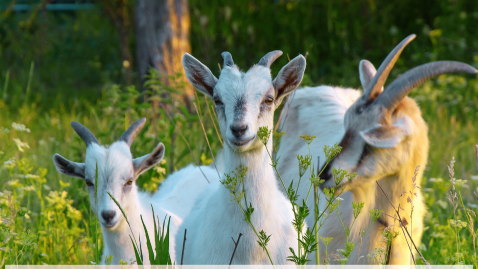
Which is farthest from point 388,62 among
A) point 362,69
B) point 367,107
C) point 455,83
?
point 455,83

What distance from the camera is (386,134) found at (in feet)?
11.3

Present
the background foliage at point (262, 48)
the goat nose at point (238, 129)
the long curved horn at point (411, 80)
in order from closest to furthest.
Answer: the goat nose at point (238, 129), the long curved horn at point (411, 80), the background foliage at point (262, 48)

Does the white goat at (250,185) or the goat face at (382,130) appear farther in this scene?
the goat face at (382,130)

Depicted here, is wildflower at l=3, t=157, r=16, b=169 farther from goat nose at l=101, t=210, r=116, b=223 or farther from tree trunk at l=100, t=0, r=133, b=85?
tree trunk at l=100, t=0, r=133, b=85

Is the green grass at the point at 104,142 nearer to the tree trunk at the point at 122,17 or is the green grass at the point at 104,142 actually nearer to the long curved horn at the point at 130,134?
the long curved horn at the point at 130,134

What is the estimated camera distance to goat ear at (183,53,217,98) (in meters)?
3.00

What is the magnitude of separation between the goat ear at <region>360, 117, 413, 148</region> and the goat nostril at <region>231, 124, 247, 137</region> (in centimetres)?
107

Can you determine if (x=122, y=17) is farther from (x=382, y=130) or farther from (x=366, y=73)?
(x=382, y=130)

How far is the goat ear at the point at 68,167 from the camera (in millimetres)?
3488

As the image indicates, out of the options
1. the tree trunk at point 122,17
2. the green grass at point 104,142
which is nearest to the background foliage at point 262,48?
the green grass at point 104,142

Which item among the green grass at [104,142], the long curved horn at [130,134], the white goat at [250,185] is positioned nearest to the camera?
the white goat at [250,185]

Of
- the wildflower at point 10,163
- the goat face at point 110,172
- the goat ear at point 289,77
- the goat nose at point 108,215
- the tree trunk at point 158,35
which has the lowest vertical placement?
the goat nose at point 108,215

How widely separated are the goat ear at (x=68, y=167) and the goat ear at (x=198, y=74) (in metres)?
1.04

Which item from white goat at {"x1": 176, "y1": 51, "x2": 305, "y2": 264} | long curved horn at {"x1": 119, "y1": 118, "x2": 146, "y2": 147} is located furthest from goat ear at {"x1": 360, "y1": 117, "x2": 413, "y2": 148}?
long curved horn at {"x1": 119, "y1": 118, "x2": 146, "y2": 147}
